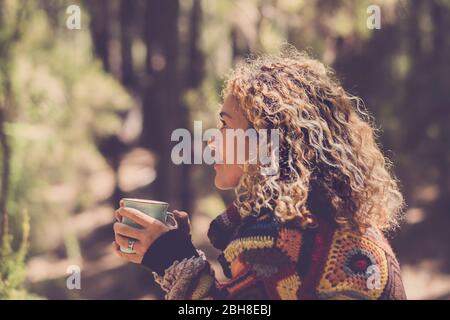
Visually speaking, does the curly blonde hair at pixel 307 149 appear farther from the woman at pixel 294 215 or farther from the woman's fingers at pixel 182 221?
the woman's fingers at pixel 182 221

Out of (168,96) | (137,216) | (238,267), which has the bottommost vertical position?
(238,267)

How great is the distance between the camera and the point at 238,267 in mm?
1782

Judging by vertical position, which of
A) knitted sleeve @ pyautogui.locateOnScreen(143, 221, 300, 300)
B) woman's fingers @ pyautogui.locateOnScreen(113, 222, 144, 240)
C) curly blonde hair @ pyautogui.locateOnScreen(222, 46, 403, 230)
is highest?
curly blonde hair @ pyautogui.locateOnScreen(222, 46, 403, 230)

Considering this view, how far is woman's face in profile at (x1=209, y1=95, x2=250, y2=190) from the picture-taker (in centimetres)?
196

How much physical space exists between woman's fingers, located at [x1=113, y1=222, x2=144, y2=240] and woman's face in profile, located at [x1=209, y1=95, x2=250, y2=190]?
0.29 metres

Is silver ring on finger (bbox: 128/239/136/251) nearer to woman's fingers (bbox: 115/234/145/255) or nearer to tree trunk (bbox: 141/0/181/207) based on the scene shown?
woman's fingers (bbox: 115/234/145/255)

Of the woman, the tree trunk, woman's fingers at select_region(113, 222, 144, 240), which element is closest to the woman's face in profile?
the woman

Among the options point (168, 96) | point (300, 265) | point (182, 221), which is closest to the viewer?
point (300, 265)

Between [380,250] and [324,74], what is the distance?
1.92 feet

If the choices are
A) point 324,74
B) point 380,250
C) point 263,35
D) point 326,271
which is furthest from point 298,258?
point 263,35

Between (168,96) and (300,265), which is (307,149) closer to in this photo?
(300,265)

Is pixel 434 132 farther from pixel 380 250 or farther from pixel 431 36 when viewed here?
pixel 380 250

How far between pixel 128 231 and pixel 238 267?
1.16ft

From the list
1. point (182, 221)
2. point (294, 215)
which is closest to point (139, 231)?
point (182, 221)
